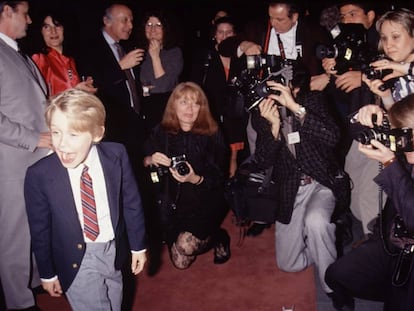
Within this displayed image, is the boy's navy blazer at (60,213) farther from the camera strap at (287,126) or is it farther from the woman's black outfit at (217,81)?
the woman's black outfit at (217,81)

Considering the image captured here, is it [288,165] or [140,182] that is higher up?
[288,165]

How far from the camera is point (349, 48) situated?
10.7 ft

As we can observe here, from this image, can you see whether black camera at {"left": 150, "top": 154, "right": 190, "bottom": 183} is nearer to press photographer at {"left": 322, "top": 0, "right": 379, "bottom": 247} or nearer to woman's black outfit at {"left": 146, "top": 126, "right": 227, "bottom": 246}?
woman's black outfit at {"left": 146, "top": 126, "right": 227, "bottom": 246}

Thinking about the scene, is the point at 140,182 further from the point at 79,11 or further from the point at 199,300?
the point at 79,11

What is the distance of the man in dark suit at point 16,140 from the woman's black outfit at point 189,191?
937mm

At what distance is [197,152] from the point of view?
11.3 feet

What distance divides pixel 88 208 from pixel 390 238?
153cm

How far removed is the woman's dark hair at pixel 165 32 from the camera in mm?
4172

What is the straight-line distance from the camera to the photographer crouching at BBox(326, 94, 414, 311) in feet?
7.16

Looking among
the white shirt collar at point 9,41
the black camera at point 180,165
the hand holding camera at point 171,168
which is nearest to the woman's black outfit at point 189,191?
the hand holding camera at point 171,168

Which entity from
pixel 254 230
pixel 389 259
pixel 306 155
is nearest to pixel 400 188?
pixel 389 259

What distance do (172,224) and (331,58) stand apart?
67.0 inches

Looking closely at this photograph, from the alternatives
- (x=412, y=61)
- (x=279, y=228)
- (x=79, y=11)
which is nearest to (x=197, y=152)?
(x=279, y=228)

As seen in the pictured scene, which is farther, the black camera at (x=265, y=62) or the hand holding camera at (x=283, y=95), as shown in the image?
the black camera at (x=265, y=62)
